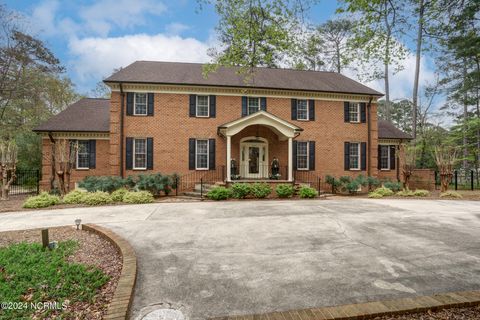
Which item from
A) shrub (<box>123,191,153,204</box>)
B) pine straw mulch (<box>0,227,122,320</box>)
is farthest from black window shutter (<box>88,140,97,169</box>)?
pine straw mulch (<box>0,227,122,320</box>)

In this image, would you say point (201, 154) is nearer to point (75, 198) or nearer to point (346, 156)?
point (75, 198)

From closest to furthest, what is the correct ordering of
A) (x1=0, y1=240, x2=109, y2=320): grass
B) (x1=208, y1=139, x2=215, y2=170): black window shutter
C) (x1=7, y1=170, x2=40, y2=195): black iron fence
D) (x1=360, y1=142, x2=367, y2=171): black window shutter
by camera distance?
(x1=0, y1=240, x2=109, y2=320): grass → (x1=208, y1=139, x2=215, y2=170): black window shutter → (x1=360, y1=142, x2=367, y2=171): black window shutter → (x1=7, y1=170, x2=40, y2=195): black iron fence

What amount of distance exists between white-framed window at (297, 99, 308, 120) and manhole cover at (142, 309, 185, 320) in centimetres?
1491

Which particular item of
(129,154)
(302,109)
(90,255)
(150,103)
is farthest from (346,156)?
(90,255)

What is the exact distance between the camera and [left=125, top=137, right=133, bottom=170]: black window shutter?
1414 centimetres

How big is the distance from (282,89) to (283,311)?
47.1ft

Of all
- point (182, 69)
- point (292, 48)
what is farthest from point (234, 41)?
point (182, 69)

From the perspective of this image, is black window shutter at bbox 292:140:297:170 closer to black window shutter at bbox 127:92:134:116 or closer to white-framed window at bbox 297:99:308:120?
white-framed window at bbox 297:99:308:120

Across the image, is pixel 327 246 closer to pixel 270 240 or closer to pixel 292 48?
pixel 270 240

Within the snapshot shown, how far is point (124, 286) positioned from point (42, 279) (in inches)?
53.8

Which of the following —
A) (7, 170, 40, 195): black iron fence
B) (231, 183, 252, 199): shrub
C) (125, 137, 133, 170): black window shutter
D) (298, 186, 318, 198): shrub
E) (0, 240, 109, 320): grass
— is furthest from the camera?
(7, 170, 40, 195): black iron fence

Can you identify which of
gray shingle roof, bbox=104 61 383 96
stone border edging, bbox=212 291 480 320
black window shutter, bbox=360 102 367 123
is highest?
gray shingle roof, bbox=104 61 383 96

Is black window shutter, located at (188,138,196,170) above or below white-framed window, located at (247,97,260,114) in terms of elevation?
below

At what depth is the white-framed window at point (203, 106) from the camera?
1499 centimetres
